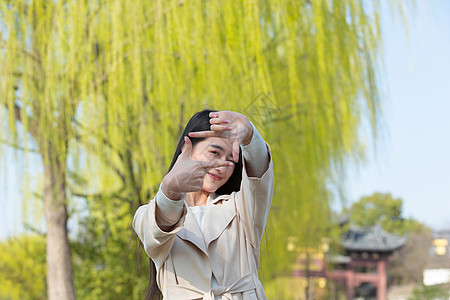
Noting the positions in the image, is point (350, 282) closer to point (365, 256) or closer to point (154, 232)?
→ point (365, 256)

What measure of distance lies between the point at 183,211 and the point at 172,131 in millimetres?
2928

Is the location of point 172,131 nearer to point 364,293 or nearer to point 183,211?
point 183,211

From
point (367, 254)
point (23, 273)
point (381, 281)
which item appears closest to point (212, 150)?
point (23, 273)

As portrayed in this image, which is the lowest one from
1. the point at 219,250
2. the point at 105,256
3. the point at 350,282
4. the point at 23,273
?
the point at 350,282

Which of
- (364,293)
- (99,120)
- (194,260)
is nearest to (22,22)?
(99,120)

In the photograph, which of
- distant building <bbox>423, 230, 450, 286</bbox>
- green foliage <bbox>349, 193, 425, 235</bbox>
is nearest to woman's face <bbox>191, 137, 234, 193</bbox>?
distant building <bbox>423, 230, 450, 286</bbox>

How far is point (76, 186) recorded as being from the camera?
474 centimetres

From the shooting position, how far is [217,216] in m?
1.62

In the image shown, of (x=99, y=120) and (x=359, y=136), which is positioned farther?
(x=359, y=136)

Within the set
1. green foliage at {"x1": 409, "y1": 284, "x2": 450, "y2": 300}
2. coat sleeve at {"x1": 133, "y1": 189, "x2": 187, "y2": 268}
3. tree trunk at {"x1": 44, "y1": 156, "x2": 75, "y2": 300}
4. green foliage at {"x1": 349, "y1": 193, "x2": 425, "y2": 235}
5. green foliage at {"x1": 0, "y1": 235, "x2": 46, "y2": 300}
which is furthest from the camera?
green foliage at {"x1": 349, "y1": 193, "x2": 425, "y2": 235}

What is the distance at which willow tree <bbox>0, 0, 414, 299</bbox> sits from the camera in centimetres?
341

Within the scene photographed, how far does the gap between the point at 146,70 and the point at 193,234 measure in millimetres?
2199

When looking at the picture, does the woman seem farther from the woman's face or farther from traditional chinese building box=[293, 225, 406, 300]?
traditional chinese building box=[293, 225, 406, 300]

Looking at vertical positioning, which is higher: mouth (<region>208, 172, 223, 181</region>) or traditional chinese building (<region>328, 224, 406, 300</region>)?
mouth (<region>208, 172, 223, 181</region>)
